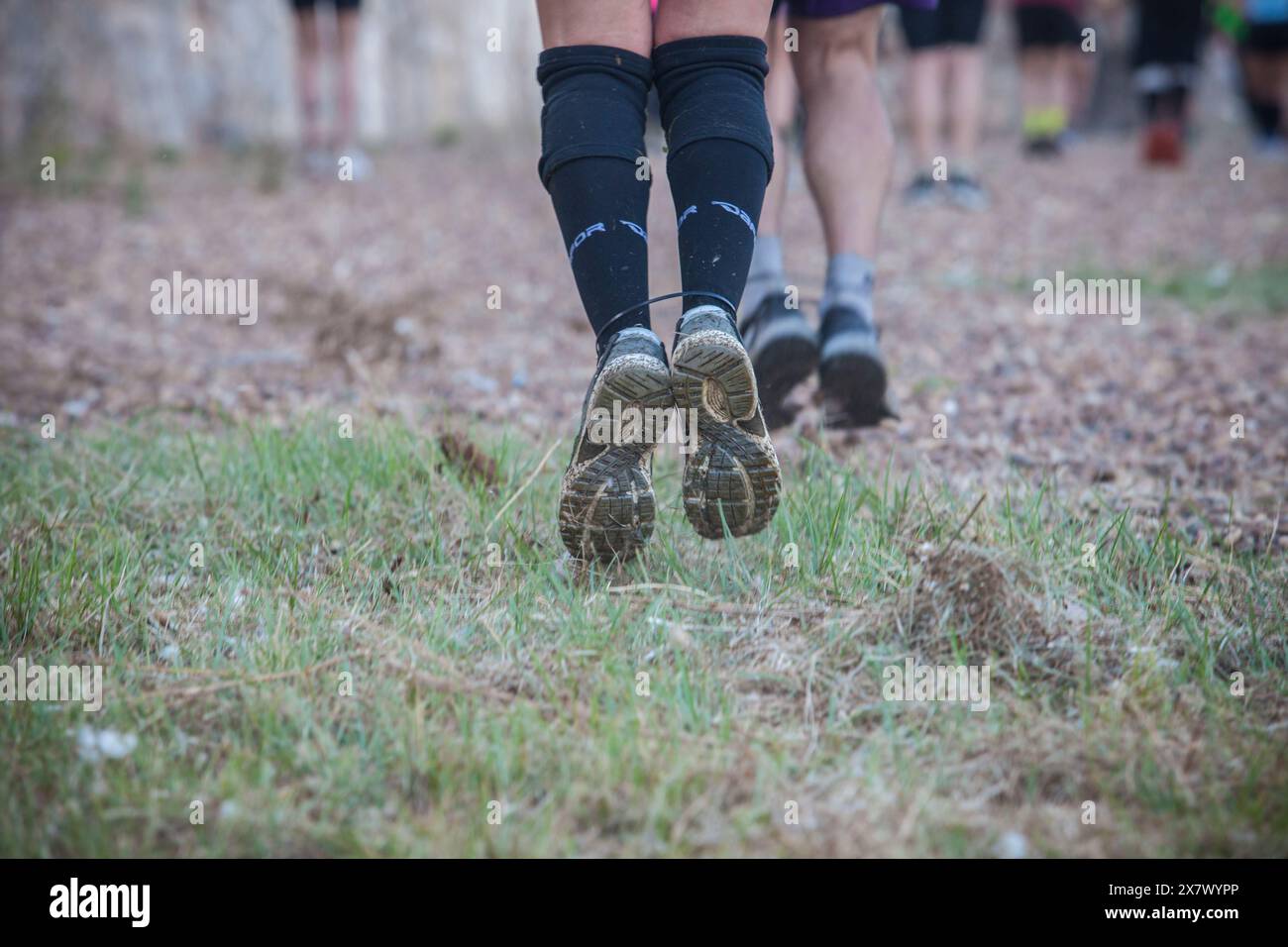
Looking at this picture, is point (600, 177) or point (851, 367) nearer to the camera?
point (600, 177)

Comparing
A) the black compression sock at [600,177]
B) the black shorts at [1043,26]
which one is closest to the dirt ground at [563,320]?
the black compression sock at [600,177]

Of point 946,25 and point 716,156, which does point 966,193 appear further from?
point 716,156

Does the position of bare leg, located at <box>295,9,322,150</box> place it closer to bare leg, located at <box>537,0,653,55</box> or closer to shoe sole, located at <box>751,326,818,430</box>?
shoe sole, located at <box>751,326,818,430</box>

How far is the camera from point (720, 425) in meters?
1.64

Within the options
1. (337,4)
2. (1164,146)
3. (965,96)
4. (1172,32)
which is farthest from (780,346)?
(1172,32)

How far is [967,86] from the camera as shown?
602cm

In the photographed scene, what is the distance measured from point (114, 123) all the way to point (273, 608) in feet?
20.5

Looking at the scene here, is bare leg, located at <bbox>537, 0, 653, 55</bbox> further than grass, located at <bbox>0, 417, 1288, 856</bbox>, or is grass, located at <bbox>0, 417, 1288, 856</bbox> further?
bare leg, located at <bbox>537, 0, 653, 55</bbox>

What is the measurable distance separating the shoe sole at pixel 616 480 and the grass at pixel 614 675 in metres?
0.09

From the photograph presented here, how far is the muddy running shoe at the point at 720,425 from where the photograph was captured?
1.59 metres

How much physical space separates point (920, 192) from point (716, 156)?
15.1 feet

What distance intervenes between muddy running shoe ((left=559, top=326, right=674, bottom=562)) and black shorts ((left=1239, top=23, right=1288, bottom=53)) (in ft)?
23.0

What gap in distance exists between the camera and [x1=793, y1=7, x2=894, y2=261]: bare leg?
2.43 metres

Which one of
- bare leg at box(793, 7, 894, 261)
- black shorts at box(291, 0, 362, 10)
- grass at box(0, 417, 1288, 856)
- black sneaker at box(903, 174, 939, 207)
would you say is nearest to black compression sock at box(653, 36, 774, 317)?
grass at box(0, 417, 1288, 856)
